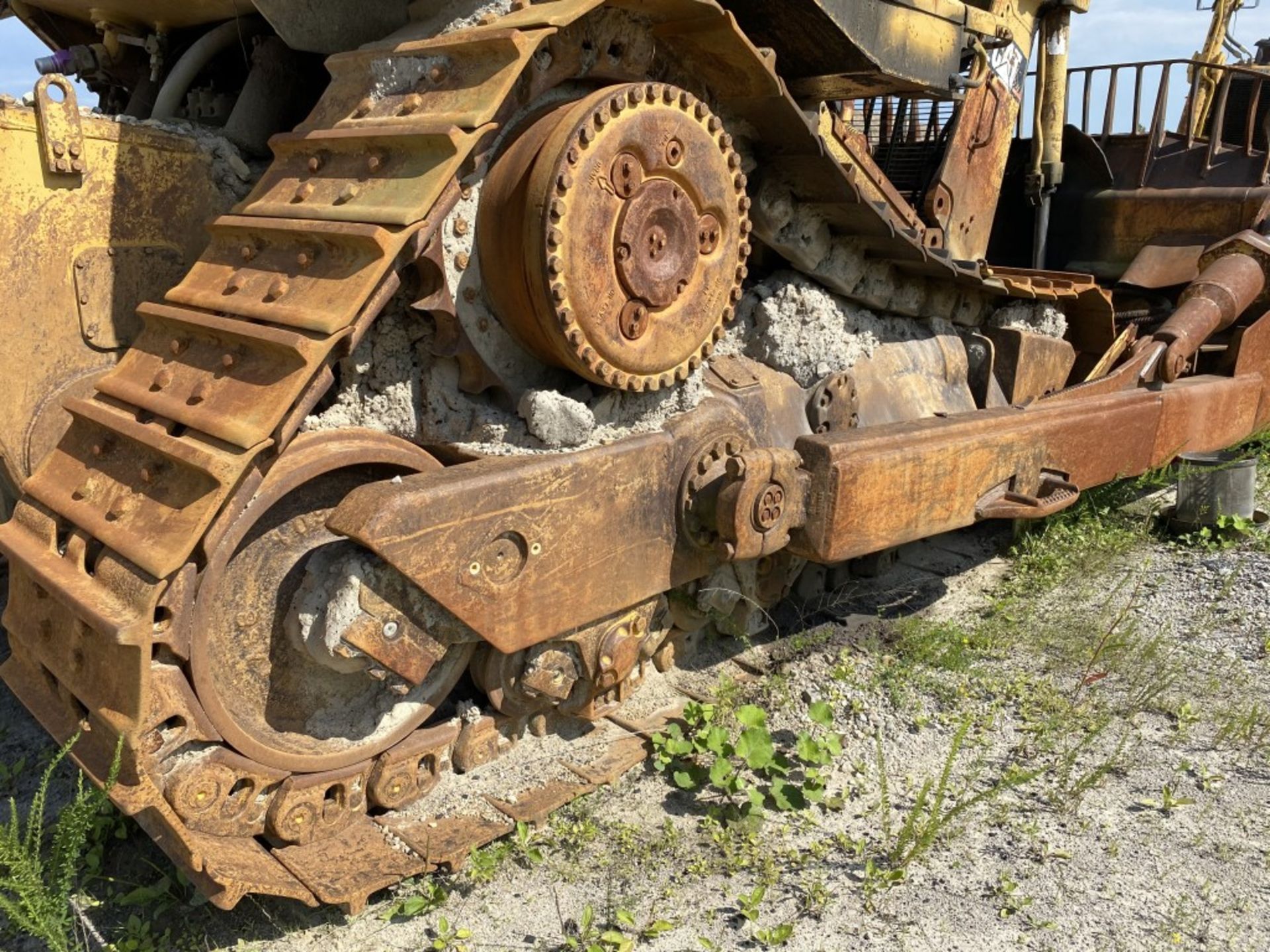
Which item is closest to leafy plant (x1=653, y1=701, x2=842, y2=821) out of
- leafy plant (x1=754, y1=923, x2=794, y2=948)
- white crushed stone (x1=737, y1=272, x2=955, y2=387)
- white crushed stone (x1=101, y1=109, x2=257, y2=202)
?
leafy plant (x1=754, y1=923, x2=794, y2=948)

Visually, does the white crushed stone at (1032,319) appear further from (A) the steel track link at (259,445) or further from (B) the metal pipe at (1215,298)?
(A) the steel track link at (259,445)

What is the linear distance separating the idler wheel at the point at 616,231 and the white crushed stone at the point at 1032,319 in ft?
5.68

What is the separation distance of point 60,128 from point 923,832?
258 cm

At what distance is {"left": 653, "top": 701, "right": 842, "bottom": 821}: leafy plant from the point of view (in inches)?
108

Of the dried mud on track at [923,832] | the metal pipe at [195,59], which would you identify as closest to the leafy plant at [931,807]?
the dried mud on track at [923,832]

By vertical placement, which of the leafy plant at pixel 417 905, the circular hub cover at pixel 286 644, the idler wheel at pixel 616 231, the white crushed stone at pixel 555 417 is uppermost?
the idler wheel at pixel 616 231

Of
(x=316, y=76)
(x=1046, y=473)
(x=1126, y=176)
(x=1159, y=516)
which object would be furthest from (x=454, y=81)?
(x=1126, y=176)

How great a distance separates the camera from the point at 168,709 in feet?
7.10

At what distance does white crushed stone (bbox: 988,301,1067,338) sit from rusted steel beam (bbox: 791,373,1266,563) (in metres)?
0.44

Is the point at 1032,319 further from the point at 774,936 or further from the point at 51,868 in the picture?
the point at 51,868

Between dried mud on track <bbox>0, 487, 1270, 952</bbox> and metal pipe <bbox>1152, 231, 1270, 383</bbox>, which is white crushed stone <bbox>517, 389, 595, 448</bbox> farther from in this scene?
metal pipe <bbox>1152, 231, 1270, 383</bbox>

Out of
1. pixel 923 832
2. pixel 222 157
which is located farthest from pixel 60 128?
pixel 923 832

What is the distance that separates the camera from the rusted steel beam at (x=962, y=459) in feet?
9.62

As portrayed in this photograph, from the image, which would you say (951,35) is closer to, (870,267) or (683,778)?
(870,267)
